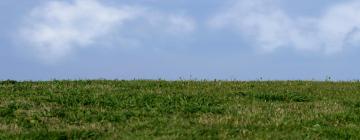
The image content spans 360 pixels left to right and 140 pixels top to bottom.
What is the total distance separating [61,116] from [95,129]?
2.73 meters

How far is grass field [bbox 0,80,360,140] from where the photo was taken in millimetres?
15680

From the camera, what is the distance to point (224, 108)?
769 inches

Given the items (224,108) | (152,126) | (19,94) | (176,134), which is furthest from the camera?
(19,94)

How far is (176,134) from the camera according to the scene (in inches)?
603

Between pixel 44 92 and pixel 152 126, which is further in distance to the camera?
pixel 44 92

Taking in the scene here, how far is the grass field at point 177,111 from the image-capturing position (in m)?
15.7

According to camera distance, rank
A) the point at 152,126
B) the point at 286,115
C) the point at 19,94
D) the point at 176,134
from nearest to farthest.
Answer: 1. the point at 176,134
2. the point at 152,126
3. the point at 286,115
4. the point at 19,94

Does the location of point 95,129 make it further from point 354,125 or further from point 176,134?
point 354,125

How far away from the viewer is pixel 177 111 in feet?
62.9

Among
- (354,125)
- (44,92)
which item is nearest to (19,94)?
(44,92)

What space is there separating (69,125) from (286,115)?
17.6ft

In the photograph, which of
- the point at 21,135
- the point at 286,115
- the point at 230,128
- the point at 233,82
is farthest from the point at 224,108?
the point at 233,82

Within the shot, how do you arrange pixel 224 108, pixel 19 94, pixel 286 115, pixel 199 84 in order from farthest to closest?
pixel 199 84 → pixel 19 94 → pixel 224 108 → pixel 286 115

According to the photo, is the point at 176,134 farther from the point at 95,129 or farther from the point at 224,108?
the point at 224,108
